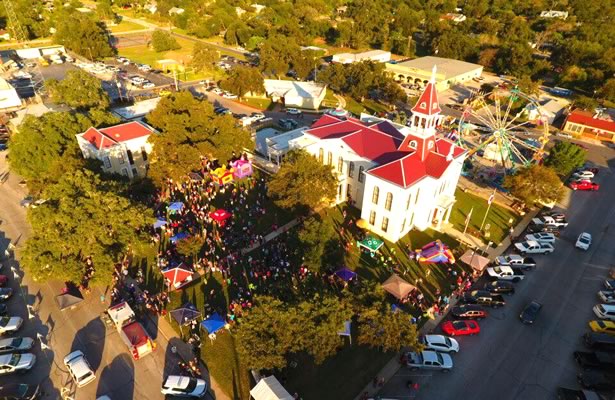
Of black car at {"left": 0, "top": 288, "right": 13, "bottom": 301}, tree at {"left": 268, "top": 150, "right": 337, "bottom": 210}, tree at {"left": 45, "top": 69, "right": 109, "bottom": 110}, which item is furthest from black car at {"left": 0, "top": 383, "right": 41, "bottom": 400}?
tree at {"left": 45, "top": 69, "right": 109, "bottom": 110}

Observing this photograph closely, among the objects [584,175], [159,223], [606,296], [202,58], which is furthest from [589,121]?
[202,58]

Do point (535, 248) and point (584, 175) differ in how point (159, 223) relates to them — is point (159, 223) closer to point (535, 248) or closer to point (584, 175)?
point (535, 248)

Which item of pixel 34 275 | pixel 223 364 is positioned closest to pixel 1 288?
pixel 34 275

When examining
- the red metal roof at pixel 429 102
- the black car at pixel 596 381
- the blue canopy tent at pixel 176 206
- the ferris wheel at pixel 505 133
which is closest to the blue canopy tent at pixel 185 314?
the blue canopy tent at pixel 176 206

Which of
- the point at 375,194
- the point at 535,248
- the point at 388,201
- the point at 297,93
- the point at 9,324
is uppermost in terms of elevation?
the point at 375,194

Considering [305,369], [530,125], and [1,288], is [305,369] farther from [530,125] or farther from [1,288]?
[530,125]
